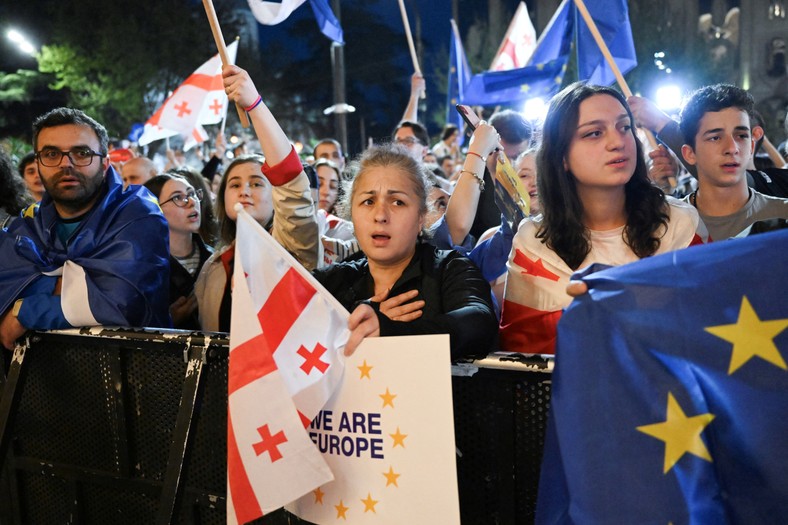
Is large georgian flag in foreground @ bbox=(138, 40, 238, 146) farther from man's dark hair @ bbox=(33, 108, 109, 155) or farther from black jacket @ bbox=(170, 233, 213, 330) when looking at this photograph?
man's dark hair @ bbox=(33, 108, 109, 155)

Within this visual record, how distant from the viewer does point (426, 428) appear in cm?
222

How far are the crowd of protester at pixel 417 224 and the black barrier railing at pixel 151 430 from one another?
0.59 ft

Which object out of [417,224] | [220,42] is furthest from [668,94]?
[417,224]

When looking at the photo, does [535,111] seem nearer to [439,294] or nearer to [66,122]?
[66,122]

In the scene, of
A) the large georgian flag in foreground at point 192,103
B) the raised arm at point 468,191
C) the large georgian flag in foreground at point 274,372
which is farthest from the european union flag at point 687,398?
the large georgian flag in foreground at point 192,103

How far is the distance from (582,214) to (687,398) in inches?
48.0

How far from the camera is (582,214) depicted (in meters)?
2.99

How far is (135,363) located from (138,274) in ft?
1.96

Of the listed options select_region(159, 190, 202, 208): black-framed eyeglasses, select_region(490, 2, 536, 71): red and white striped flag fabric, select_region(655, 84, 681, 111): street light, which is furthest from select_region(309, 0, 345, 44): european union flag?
select_region(655, 84, 681, 111): street light

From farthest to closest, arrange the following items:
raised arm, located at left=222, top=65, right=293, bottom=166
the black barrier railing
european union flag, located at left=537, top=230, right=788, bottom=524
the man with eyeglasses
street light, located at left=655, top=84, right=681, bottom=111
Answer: street light, located at left=655, top=84, right=681, bottom=111, the man with eyeglasses, raised arm, located at left=222, top=65, right=293, bottom=166, the black barrier railing, european union flag, located at left=537, top=230, right=788, bottom=524

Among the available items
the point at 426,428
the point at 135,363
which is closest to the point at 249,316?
the point at 426,428

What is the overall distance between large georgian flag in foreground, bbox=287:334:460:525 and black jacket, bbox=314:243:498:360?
0.11 m

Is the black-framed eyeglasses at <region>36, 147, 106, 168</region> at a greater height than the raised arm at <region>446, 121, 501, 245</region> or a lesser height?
greater

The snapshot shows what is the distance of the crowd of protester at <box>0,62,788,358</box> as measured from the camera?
2.77 metres
